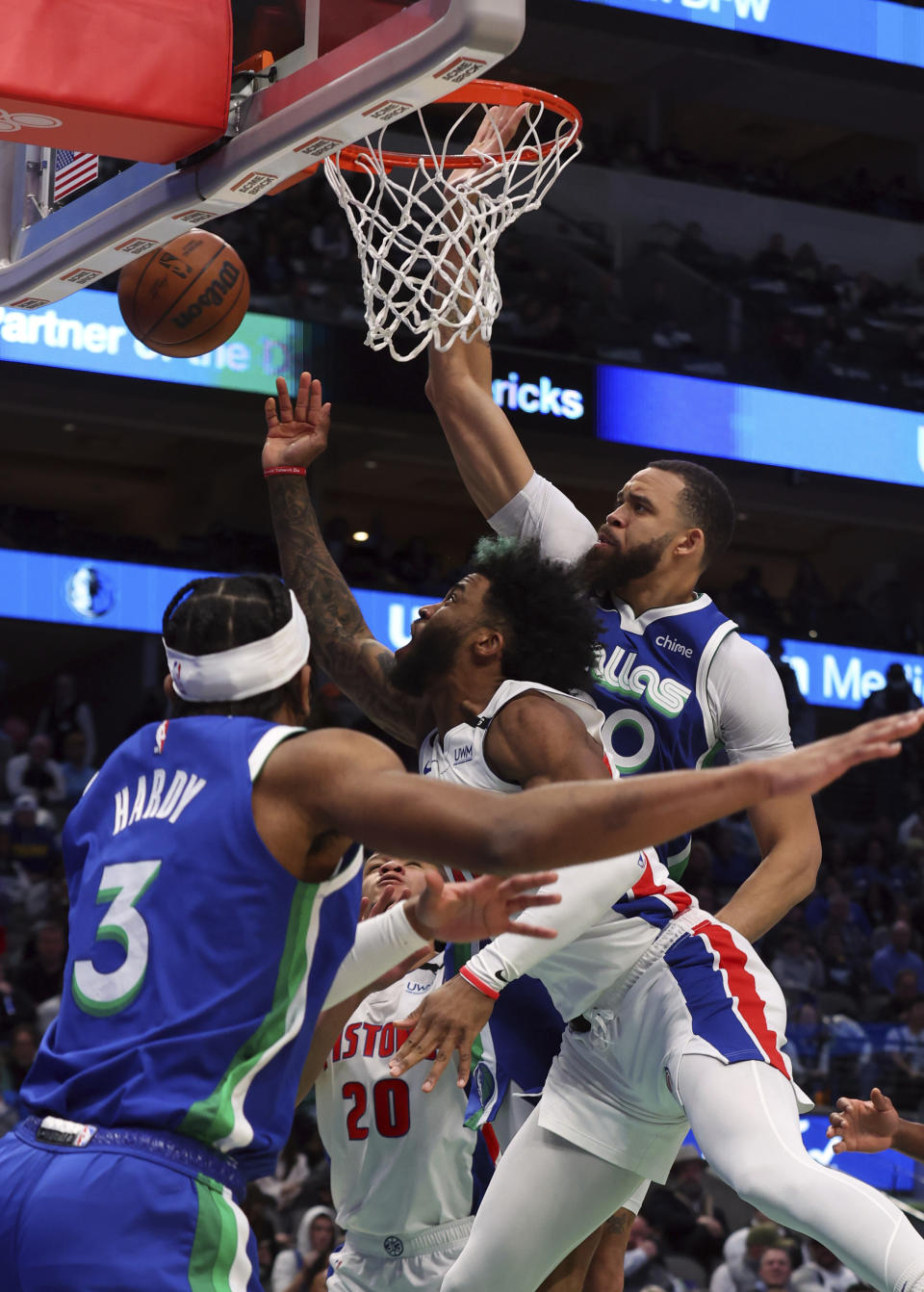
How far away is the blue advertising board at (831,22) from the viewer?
16.8m

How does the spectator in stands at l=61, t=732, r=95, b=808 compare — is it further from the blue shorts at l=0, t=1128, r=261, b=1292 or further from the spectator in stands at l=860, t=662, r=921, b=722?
the blue shorts at l=0, t=1128, r=261, b=1292

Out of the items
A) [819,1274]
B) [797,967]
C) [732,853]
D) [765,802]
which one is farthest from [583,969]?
[732,853]

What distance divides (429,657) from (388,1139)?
1.50 m

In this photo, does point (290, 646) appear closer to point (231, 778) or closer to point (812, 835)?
point (231, 778)

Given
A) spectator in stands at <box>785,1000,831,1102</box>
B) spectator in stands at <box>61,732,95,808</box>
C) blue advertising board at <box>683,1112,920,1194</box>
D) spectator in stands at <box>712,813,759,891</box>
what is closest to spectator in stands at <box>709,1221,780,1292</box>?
blue advertising board at <box>683,1112,920,1194</box>

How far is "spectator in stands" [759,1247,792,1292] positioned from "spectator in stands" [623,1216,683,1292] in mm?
456

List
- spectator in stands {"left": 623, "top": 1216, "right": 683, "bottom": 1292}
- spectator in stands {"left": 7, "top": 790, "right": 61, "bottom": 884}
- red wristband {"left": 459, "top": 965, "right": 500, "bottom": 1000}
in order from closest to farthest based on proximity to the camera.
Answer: red wristband {"left": 459, "top": 965, "right": 500, "bottom": 1000}, spectator in stands {"left": 623, "top": 1216, "right": 683, "bottom": 1292}, spectator in stands {"left": 7, "top": 790, "right": 61, "bottom": 884}

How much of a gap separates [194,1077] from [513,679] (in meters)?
1.78

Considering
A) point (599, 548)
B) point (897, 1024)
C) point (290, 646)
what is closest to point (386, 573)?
point (897, 1024)

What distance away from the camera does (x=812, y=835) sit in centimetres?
451

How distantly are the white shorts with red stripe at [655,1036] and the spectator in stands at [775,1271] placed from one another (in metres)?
5.75

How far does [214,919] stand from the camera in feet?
8.54

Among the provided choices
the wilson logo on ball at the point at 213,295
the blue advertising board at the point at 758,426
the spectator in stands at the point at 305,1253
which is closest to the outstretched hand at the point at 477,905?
the wilson logo on ball at the point at 213,295

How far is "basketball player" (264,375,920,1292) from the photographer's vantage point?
149 inches
